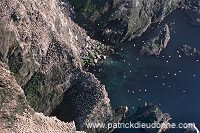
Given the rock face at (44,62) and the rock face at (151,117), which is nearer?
the rock face at (44,62)

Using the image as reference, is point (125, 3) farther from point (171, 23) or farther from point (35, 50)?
point (35, 50)

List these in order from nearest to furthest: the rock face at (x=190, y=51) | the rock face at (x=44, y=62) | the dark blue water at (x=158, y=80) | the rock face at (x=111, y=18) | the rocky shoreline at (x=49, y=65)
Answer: the rocky shoreline at (x=49, y=65)
the rock face at (x=44, y=62)
the dark blue water at (x=158, y=80)
the rock face at (x=111, y=18)
the rock face at (x=190, y=51)

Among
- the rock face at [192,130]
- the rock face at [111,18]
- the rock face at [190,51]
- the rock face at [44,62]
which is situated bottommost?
the rock face at [192,130]

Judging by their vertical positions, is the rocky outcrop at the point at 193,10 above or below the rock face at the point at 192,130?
above

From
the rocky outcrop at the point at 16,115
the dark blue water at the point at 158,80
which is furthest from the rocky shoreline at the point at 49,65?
the dark blue water at the point at 158,80

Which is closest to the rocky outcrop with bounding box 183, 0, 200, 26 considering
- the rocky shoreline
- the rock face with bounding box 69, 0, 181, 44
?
the rock face with bounding box 69, 0, 181, 44

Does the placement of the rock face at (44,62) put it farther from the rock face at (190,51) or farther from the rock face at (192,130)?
the rock face at (190,51)

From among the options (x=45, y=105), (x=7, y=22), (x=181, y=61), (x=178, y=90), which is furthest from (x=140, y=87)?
(x=7, y=22)

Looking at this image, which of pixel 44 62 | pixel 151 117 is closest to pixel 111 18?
pixel 44 62
